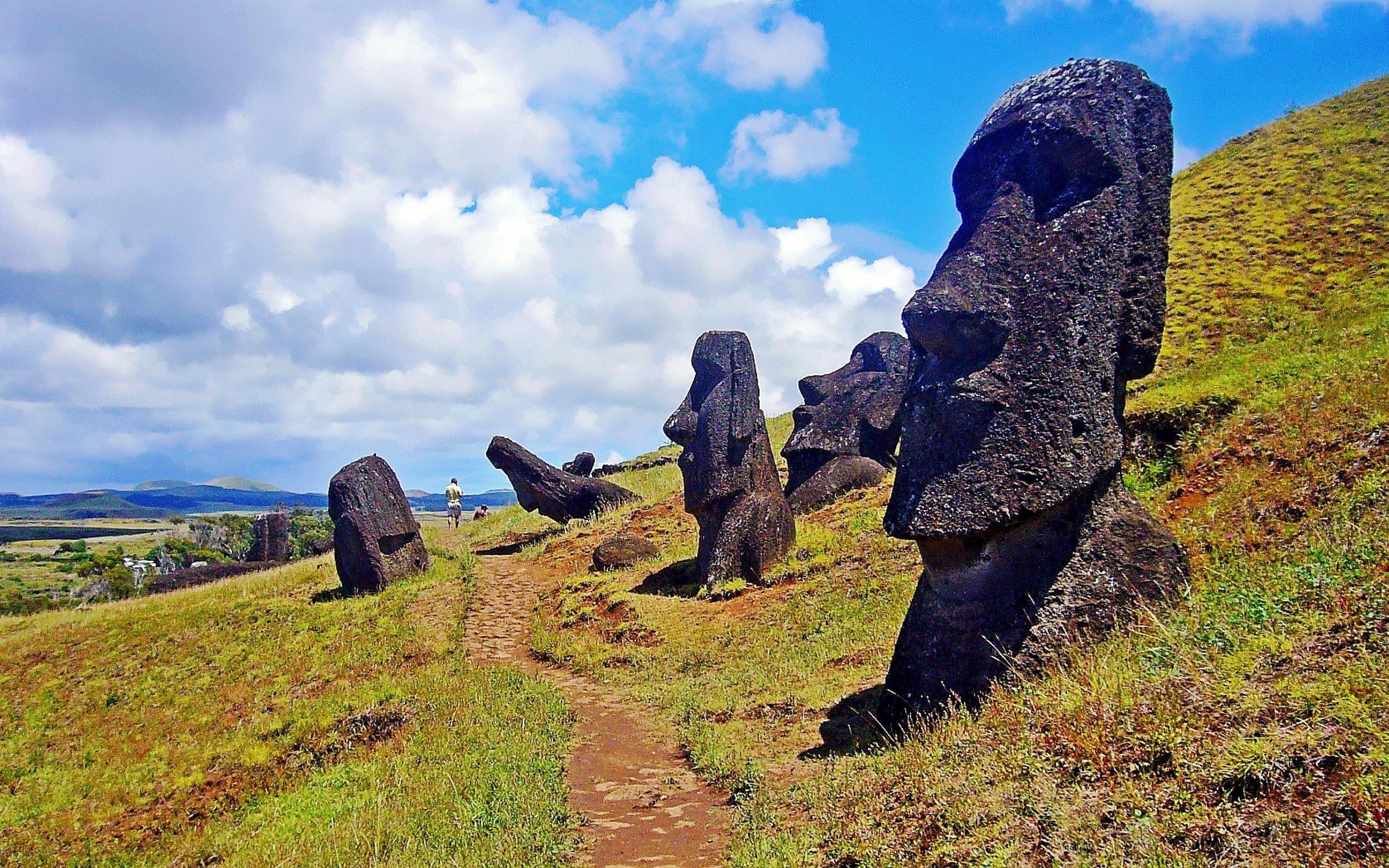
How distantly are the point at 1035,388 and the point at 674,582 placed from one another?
Result: 10360 millimetres

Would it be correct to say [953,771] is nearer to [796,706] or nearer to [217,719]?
[796,706]

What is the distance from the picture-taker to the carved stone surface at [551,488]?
25.7 m

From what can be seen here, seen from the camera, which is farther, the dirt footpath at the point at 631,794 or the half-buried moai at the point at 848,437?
the half-buried moai at the point at 848,437

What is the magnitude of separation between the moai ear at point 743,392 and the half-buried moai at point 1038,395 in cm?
823

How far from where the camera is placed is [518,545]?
2581 centimetres

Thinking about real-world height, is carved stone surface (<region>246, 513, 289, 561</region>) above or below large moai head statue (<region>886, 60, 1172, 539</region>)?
below

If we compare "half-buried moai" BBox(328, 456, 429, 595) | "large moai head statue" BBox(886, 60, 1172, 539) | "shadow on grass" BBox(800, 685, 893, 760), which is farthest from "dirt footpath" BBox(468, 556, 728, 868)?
"half-buried moai" BBox(328, 456, 429, 595)

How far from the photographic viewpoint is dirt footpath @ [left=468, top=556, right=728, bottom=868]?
18.1 feet

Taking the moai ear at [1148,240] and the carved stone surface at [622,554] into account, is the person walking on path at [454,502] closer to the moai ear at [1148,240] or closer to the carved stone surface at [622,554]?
the carved stone surface at [622,554]

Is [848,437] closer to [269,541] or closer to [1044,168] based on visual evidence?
[1044,168]

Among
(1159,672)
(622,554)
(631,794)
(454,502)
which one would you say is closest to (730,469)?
(622,554)

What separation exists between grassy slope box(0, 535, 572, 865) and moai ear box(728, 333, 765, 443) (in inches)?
227

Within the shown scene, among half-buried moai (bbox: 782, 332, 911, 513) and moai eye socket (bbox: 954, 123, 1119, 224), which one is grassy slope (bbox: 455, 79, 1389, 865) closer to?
half-buried moai (bbox: 782, 332, 911, 513)

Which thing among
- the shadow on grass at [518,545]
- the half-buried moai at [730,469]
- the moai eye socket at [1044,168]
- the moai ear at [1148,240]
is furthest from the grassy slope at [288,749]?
the shadow on grass at [518,545]
